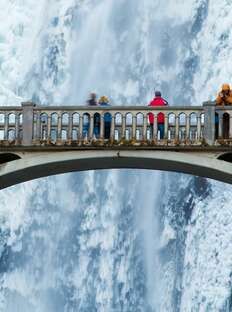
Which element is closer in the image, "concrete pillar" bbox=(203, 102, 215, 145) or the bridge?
the bridge

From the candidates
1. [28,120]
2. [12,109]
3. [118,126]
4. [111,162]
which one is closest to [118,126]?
[118,126]

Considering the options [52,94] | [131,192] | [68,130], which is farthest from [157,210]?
[68,130]

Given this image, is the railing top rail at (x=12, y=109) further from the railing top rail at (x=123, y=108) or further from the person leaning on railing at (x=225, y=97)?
the person leaning on railing at (x=225, y=97)

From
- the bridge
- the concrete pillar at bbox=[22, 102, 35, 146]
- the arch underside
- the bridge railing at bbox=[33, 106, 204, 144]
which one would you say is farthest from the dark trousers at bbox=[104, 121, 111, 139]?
the concrete pillar at bbox=[22, 102, 35, 146]

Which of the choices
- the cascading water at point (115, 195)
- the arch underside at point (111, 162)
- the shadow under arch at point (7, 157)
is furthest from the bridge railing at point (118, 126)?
the cascading water at point (115, 195)

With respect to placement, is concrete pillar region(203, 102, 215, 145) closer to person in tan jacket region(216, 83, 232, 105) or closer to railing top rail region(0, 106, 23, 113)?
person in tan jacket region(216, 83, 232, 105)

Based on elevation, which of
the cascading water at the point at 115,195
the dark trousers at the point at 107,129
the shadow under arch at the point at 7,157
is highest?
the cascading water at the point at 115,195

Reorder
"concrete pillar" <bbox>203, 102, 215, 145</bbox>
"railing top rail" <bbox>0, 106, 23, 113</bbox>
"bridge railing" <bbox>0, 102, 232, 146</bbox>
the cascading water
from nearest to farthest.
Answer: "concrete pillar" <bbox>203, 102, 215, 145</bbox> → "bridge railing" <bbox>0, 102, 232, 146</bbox> → "railing top rail" <bbox>0, 106, 23, 113</bbox> → the cascading water
